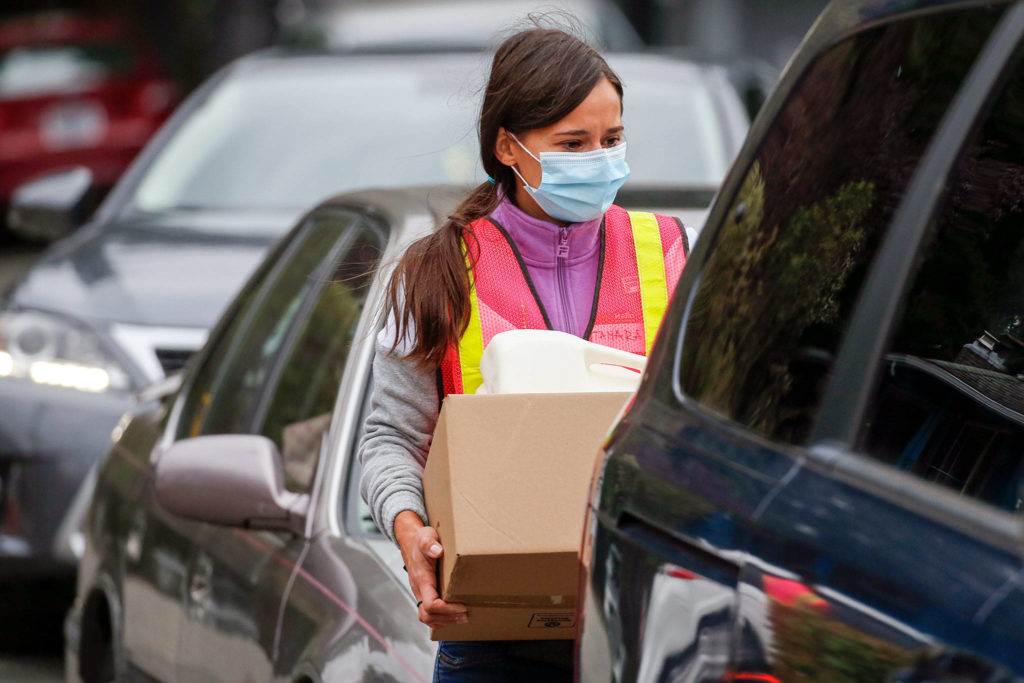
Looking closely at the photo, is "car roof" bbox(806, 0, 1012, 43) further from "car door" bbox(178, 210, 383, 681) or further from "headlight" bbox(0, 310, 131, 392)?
"headlight" bbox(0, 310, 131, 392)

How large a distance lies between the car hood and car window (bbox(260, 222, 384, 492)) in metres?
2.26

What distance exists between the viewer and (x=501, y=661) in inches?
110

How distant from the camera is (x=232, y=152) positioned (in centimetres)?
712

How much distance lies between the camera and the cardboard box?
7.72 feet

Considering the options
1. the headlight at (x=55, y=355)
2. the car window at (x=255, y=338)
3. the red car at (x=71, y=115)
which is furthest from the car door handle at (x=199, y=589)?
the red car at (x=71, y=115)

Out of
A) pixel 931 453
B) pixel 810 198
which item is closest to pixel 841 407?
pixel 810 198

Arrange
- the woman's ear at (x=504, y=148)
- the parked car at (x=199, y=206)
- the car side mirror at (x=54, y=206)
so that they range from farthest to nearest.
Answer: the car side mirror at (x=54, y=206) < the parked car at (x=199, y=206) < the woman's ear at (x=504, y=148)

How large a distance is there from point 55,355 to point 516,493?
4.22m

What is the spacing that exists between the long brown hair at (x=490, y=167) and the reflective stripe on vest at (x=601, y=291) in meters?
0.02

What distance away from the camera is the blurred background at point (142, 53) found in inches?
256

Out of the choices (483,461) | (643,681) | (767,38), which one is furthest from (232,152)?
(767,38)

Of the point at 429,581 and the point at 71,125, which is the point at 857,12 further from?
the point at 71,125

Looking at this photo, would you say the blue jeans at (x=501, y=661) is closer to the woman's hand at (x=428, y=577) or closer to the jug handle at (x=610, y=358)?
the woman's hand at (x=428, y=577)

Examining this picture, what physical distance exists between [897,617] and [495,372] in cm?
110
